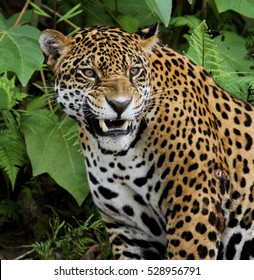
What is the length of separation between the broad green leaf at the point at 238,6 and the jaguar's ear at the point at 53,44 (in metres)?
2.09

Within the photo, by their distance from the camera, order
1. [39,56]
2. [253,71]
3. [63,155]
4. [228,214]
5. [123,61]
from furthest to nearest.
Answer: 1. [253,71]
2. [63,155]
3. [39,56]
4. [228,214]
5. [123,61]

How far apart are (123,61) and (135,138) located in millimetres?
569

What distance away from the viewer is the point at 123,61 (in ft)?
20.6

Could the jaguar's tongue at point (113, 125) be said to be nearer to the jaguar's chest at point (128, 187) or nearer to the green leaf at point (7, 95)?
the jaguar's chest at point (128, 187)

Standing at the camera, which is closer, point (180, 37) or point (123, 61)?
point (123, 61)

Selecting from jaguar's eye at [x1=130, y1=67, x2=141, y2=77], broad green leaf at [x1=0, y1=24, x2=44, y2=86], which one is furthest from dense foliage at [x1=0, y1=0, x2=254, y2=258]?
jaguar's eye at [x1=130, y1=67, x2=141, y2=77]

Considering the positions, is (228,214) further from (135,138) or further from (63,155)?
(63,155)

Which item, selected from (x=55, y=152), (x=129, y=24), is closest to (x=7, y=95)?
(x=55, y=152)

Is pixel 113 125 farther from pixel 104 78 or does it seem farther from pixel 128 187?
pixel 128 187

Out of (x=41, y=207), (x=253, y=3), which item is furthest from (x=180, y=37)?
(x=41, y=207)

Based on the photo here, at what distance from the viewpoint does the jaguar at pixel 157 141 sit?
20.6 feet

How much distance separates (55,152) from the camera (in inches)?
314

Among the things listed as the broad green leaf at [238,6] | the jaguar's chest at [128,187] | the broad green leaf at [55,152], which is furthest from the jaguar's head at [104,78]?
the broad green leaf at [238,6]

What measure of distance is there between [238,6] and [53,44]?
2.28 m
